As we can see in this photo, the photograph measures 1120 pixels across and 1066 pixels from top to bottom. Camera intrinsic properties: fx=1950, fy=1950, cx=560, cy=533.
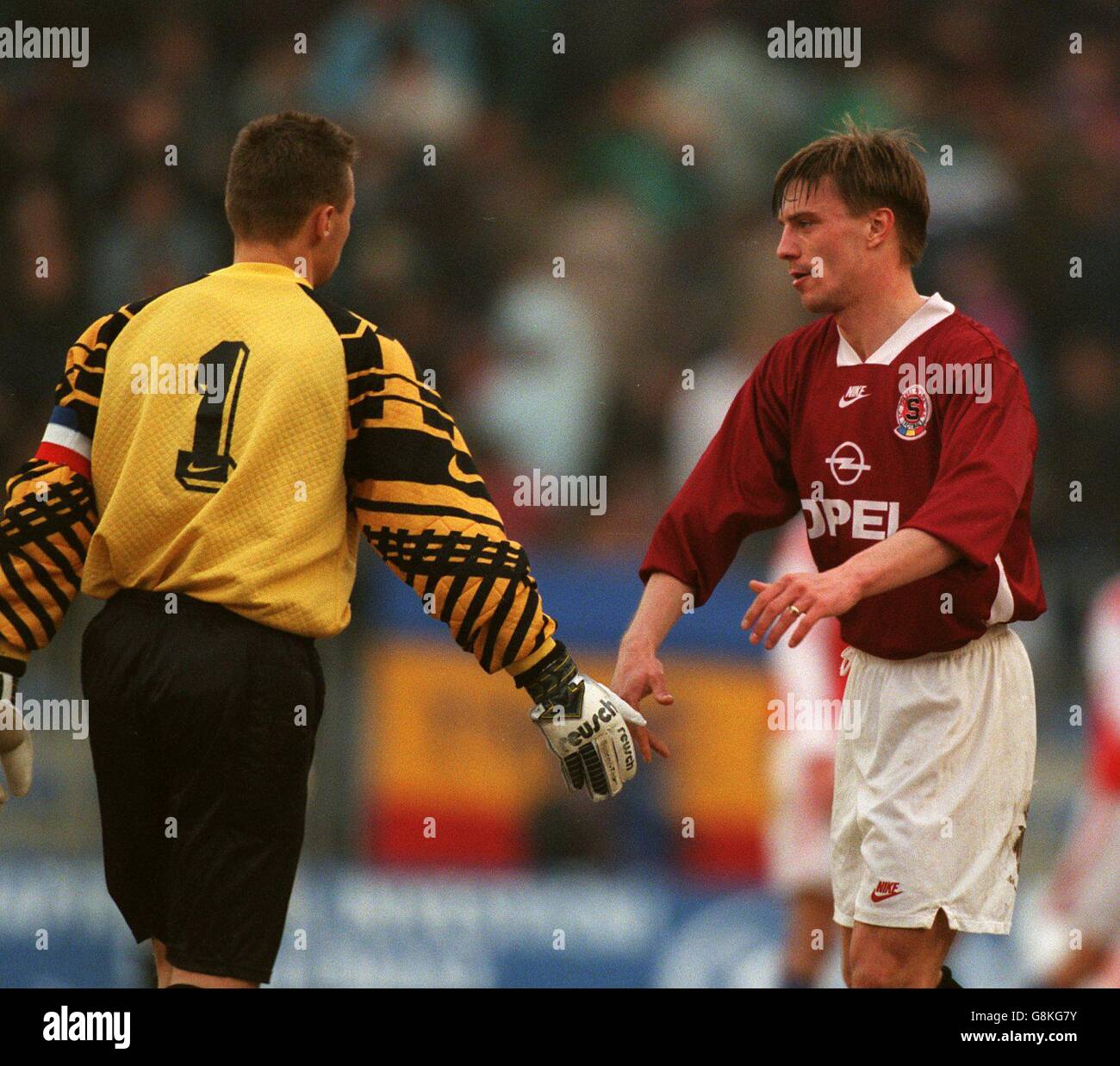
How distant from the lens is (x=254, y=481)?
3961 mm

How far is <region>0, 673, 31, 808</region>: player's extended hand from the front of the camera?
4113 mm

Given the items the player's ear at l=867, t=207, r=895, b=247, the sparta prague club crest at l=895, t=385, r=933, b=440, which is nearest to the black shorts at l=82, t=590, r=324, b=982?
the sparta prague club crest at l=895, t=385, r=933, b=440

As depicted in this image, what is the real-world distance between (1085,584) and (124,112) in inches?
189

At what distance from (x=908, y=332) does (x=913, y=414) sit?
0.71 feet

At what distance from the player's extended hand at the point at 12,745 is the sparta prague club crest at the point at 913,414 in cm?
198

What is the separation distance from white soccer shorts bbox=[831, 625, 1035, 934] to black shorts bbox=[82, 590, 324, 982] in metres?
1.23

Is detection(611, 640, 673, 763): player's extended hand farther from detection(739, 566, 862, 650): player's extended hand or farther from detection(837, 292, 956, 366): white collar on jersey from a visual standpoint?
detection(837, 292, 956, 366): white collar on jersey

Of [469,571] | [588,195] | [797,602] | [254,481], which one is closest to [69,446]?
[254,481]

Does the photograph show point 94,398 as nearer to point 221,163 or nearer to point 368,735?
point 368,735

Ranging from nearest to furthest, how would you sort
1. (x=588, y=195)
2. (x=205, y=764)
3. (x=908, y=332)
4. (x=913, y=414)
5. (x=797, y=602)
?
(x=797, y=602) < (x=205, y=764) < (x=913, y=414) < (x=908, y=332) < (x=588, y=195)

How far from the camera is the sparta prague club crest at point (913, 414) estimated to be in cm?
421

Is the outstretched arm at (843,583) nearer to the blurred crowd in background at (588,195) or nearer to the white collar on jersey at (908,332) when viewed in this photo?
the white collar on jersey at (908,332)

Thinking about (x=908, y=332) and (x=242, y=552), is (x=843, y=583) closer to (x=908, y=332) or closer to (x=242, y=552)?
(x=908, y=332)

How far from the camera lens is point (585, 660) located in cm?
741
